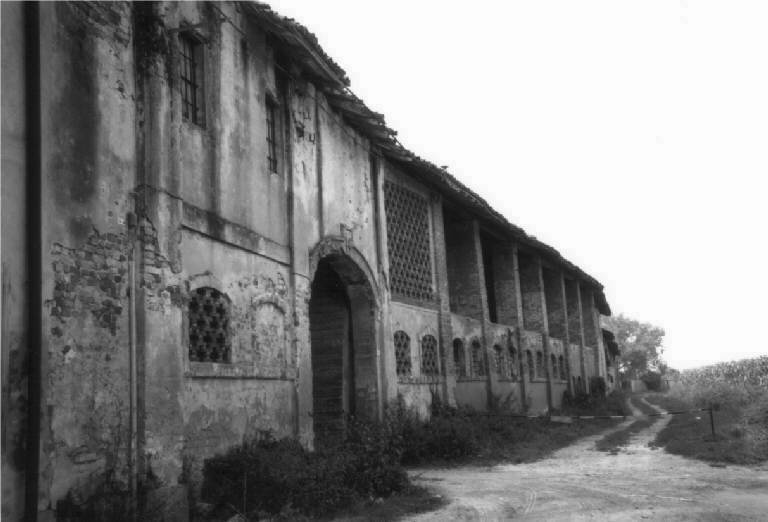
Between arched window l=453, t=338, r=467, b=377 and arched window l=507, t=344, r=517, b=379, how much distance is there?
10.7 feet

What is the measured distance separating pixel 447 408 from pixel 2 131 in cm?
1187

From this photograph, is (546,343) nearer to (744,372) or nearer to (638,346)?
(744,372)

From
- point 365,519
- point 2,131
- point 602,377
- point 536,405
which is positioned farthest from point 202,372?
point 602,377

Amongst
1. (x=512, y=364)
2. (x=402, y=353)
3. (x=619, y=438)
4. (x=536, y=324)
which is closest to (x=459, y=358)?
(x=402, y=353)

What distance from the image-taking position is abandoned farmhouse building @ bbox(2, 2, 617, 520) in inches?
241

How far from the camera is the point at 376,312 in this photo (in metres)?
13.7

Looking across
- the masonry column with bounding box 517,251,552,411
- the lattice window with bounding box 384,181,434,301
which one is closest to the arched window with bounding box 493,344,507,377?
the masonry column with bounding box 517,251,552,411

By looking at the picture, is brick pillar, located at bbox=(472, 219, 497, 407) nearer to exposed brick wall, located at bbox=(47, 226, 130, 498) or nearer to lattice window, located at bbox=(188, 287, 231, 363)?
lattice window, located at bbox=(188, 287, 231, 363)

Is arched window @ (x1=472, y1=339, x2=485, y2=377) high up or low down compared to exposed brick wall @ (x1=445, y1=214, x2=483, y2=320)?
down

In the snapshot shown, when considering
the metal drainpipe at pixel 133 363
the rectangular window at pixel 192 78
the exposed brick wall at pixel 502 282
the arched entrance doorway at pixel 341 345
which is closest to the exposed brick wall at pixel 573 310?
the exposed brick wall at pixel 502 282

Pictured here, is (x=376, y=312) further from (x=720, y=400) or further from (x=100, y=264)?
(x=720, y=400)

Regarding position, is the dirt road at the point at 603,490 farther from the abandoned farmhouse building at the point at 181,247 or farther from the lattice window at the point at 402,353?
the lattice window at the point at 402,353

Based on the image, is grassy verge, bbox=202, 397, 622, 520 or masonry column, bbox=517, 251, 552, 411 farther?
masonry column, bbox=517, 251, 552, 411

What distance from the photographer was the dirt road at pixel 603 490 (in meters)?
8.03
